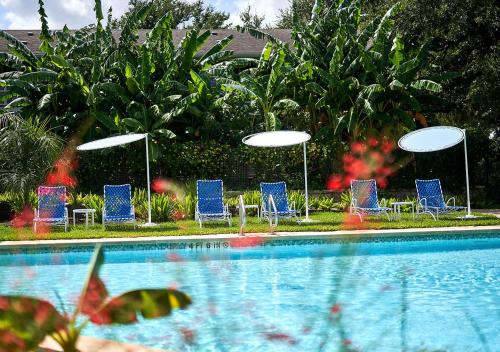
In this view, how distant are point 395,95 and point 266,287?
11.2m

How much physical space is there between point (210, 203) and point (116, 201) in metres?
1.82

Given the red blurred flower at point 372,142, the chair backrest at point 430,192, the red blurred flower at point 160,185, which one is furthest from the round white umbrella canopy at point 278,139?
the red blurred flower at point 372,142

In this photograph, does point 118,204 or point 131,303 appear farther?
point 118,204

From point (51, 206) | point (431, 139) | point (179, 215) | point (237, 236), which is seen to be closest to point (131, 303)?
point (237, 236)

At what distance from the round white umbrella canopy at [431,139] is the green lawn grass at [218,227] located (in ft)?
4.87

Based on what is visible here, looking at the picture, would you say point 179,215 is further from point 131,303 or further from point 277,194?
point 131,303

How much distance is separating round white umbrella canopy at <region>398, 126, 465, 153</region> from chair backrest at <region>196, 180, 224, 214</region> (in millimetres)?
3764

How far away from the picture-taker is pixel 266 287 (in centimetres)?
819

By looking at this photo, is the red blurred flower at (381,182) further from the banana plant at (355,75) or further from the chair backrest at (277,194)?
the chair backrest at (277,194)

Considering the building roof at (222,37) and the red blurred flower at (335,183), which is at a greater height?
the building roof at (222,37)

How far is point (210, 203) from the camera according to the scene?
1342 cm

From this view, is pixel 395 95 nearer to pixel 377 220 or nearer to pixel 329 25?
pixel 329 25

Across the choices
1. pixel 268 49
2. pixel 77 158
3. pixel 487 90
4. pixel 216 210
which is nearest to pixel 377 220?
pixel 216 210

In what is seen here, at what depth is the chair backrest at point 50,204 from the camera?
12.8 meters
